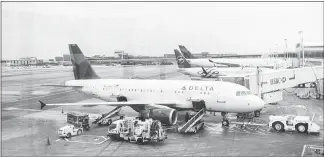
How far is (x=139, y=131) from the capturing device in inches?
802

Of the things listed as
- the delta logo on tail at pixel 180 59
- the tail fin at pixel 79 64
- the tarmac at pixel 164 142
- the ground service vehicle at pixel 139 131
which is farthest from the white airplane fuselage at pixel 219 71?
the ground service vehicle at pixel 139 131

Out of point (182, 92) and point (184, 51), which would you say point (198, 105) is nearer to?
point (182, 92)

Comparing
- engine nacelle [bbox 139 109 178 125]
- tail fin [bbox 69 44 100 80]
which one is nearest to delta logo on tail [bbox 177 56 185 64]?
tail fin [bbox 69 44 100 80]

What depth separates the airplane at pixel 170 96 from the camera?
24531 millimetres

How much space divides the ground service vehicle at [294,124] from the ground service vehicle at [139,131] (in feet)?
29.9

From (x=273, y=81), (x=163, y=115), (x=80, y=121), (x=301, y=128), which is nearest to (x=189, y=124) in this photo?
(x=163, y=115)

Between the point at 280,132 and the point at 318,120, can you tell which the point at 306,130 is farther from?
the point at 318,120

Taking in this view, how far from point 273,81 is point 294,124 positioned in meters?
8.66

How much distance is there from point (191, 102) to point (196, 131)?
3.50 metres

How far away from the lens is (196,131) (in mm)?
23562

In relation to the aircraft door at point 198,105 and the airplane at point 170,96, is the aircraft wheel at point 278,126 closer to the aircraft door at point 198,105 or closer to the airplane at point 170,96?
the airplane at point 170,96

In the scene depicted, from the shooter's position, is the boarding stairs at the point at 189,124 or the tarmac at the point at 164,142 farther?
the boarding stairs at the point at 189,124

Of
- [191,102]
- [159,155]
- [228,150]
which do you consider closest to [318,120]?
[191,102]

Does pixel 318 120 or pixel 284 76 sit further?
pixel 284 76
